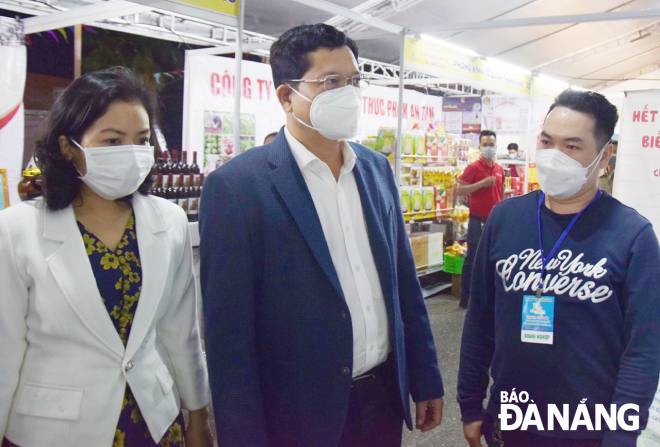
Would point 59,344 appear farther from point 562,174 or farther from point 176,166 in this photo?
point 176,166

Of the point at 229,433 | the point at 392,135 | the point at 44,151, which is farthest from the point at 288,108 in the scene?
the point at 392,135

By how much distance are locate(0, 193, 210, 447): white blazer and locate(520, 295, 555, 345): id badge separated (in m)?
0.96

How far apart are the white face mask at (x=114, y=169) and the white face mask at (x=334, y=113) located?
430 millimetres

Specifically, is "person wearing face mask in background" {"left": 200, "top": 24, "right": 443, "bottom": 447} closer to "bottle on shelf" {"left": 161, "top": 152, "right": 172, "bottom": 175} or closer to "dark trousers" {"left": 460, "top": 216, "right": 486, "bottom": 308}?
"bottle on shelf" {"left": 161, "top": 152, "right": 172, "bottom": 175}

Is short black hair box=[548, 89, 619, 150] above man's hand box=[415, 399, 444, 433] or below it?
above

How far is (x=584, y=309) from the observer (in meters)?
1.48

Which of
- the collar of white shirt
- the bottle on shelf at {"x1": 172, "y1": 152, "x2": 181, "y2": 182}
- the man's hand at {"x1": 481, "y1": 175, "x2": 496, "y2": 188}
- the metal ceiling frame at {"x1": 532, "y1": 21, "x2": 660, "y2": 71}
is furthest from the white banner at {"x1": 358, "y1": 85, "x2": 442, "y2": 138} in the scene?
the collar of white shirt

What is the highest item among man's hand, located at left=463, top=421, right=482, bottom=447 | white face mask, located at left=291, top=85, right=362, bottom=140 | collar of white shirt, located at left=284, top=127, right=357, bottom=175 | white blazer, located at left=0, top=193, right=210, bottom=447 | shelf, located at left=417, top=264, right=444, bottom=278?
white face mask, located at left=291, top=85, right=362, bottom=140

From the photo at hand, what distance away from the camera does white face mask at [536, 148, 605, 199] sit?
159 centimetres

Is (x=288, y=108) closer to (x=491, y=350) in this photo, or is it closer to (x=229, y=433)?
(x=229, y=433)

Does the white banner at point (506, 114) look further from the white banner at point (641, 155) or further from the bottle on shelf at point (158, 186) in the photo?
the bottle on shelf at point (158, 186)

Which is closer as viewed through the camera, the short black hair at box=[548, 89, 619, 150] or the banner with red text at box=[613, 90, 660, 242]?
the short black hair at box=[548, 89, 619, 150]

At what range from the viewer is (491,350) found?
5.87 feet

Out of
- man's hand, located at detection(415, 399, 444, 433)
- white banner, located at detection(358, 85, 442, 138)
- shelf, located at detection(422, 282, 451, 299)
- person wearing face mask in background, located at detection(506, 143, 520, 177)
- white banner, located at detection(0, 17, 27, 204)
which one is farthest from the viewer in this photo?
white banner, located at detection(358, 85, 442, 138)
